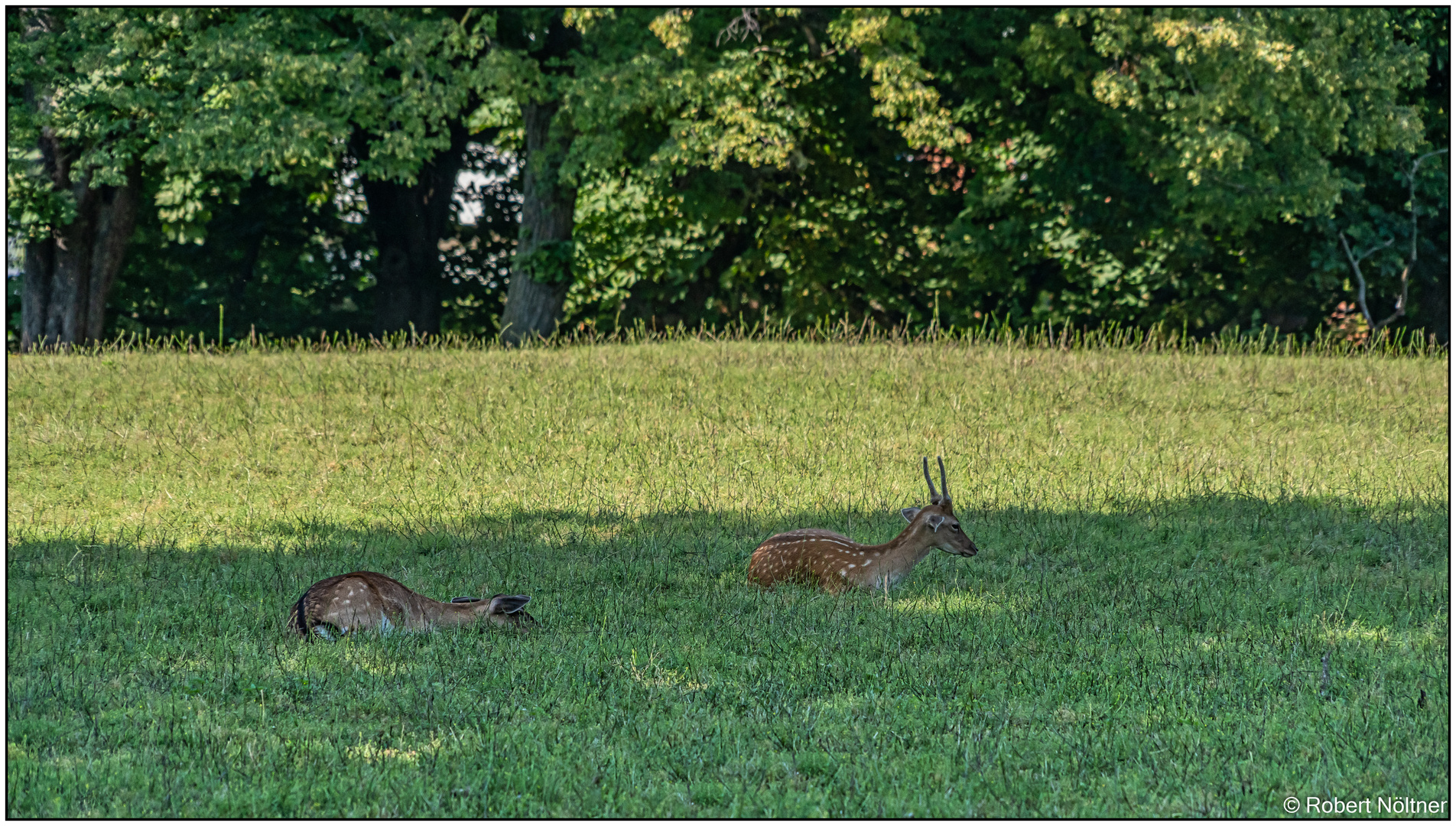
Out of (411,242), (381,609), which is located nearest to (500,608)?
(381,609)

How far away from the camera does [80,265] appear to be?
74.4 feet

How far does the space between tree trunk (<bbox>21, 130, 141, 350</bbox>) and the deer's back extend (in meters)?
16.8

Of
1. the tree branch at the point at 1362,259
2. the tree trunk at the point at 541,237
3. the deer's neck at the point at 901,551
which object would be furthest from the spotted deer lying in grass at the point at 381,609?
the tree branch at the point at 1362,259

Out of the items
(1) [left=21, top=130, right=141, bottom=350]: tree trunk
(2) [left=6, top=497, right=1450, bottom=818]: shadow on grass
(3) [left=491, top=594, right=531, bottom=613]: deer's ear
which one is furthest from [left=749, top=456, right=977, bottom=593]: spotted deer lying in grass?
(1) [left=21, top=130, right=141, bottom=350]: tree trunk

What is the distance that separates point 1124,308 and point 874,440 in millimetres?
14154

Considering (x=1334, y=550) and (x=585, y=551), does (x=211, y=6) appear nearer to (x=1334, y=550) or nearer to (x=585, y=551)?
(x=585, y=551)

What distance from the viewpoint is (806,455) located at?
13.6 metres

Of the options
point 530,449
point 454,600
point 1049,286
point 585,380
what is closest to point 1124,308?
point 1049,286

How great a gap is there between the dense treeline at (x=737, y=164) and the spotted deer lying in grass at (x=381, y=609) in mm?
13356

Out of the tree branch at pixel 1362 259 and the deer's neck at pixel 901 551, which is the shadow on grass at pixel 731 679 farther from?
the tree branch at pixel 1362 259

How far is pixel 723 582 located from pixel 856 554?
3.03 feet

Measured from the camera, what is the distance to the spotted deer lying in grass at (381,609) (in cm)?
761

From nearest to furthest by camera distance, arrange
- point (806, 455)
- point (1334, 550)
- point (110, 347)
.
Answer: point (1334, 550) → point (806, 455) → point (110, 347)

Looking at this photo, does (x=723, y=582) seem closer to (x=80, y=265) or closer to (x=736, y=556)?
(x=736, y=556)
